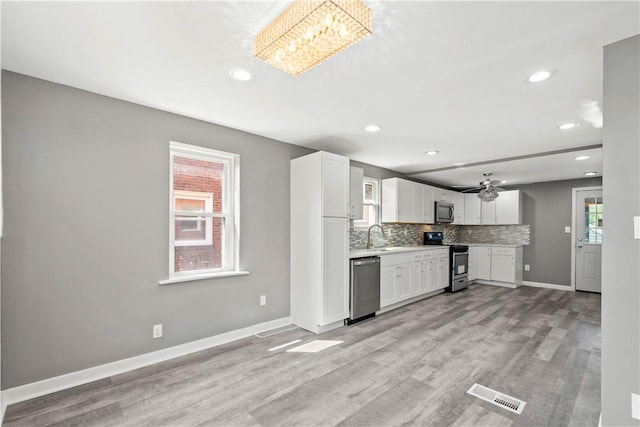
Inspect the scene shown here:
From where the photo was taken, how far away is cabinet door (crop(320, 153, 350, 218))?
375 centimetres

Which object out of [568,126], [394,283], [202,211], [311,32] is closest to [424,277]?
[394,283]

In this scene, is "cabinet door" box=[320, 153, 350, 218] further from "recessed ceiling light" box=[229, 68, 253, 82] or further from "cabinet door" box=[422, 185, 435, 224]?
"cabinet door" box=[422, 185, 435, 224]

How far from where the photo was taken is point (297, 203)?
13.1ft

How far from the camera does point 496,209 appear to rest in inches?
281

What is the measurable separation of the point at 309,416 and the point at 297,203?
2436 millimetres

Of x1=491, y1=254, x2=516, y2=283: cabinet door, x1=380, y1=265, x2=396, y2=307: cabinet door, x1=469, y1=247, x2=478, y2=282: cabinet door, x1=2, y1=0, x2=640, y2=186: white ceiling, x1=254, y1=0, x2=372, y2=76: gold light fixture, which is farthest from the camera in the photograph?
x1=469, y1=247, x2=478, y2=282: cabinet door

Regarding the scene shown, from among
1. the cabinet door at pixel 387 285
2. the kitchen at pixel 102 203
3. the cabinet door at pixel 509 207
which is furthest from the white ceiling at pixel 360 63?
the cabinet door at pixel 509 207

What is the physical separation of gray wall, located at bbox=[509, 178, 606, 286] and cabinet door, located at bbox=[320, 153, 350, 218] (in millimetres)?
5297

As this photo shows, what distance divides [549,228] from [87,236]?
26.5ft

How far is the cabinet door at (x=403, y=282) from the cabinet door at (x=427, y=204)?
5.25 ft

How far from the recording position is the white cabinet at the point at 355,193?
4.53 m

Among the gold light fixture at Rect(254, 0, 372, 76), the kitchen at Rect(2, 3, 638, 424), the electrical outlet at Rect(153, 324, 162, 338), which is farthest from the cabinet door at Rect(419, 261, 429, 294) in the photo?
the gold light fixture at Rect(254, 0, 372, 76)

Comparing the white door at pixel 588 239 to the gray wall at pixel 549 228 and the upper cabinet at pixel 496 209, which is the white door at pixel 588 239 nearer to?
the gray wall at pixel 549 228

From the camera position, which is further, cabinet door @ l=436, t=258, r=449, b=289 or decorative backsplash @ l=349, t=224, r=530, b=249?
cabinet door @ l=436, t=258, r=449, b=289
